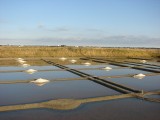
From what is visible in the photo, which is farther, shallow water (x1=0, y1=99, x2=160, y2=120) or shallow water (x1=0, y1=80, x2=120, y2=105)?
shallow water (x1=0, y1=80, x2=120, y2=105)

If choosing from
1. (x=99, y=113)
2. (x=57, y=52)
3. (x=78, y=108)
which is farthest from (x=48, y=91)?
(x=57, y=52)

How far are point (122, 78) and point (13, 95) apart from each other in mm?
5230

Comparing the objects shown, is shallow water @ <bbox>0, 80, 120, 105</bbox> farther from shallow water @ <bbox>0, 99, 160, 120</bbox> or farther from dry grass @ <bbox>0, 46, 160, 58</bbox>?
dry grass @ <bbox>0, 46, 160, 58</bbox>

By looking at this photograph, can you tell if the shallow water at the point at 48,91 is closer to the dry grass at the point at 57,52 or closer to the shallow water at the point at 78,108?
the shallow water at the point at 78,108

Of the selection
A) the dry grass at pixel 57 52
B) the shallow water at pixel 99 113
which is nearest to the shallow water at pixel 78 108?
the shallow water at pixel 99 113

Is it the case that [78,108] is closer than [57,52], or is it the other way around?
[78,108]

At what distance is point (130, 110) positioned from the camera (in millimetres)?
5559

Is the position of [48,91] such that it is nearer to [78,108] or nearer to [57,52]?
[78,108]

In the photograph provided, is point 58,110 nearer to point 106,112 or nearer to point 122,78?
point 106,112

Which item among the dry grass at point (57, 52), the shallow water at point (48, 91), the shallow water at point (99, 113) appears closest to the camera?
the shallow water at point (99, 113)

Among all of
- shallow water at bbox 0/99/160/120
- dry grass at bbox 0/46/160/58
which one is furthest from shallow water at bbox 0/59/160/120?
dry grass at bbox 0/46/160/58

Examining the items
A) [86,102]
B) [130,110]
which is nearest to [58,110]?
[86,102]

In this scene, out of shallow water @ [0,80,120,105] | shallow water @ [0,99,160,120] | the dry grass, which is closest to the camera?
shallow water @ [0,99,160,120]

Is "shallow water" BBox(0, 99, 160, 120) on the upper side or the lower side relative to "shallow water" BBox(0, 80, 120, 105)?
lower
